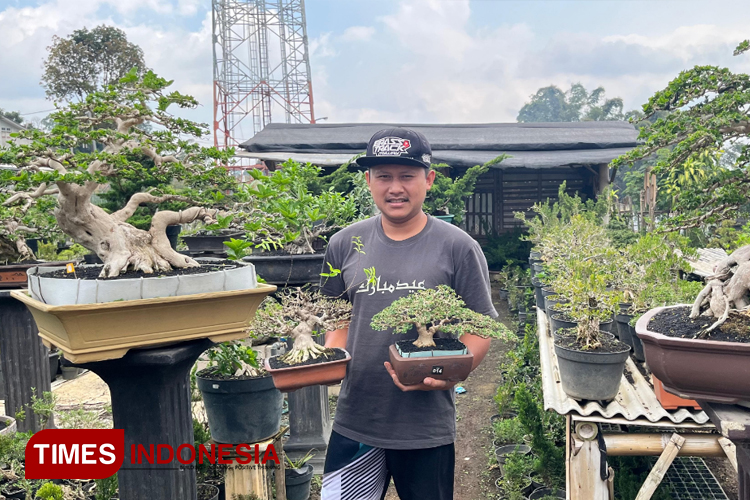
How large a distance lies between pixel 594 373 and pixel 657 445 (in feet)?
1.32

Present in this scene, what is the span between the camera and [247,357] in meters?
2.48

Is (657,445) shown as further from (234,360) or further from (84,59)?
(84,59)

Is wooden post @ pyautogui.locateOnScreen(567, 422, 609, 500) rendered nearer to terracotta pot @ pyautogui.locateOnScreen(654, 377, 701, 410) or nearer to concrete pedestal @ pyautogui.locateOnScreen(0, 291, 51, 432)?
terracotta pot @ pyautogui.locateOnScreen(654, 377, 701, 410)

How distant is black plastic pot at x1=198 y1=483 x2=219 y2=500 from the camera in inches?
105

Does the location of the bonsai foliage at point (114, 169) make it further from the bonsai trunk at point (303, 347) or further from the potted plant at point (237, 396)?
the potted plant at point (237, 396)

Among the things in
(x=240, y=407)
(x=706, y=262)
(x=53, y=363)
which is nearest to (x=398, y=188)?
(x=240, y=407)

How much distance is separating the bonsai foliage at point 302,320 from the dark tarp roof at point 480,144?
670 cm

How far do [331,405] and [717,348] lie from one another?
3.51 meters

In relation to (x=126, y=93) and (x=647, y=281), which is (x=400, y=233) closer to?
(x=126, y=93)

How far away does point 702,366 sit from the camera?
1330mm

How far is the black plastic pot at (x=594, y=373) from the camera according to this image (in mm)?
2312

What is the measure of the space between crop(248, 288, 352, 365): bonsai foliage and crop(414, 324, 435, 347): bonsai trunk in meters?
0.29

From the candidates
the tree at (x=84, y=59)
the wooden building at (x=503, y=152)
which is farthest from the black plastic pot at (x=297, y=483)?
the tree at (x=84, y=59)

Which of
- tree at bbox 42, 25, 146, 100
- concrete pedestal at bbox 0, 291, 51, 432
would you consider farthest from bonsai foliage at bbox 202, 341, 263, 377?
tree at bbox 42, 25, 146, 100
